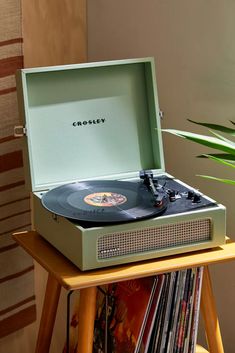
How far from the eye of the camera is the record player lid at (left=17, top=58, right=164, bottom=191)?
180 centimetres

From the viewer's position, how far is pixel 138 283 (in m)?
1.73

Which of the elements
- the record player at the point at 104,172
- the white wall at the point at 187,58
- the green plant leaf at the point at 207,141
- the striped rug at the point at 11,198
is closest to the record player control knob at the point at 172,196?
the record player at the point at 104,172

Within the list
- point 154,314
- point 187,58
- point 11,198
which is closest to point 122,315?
point 154,314

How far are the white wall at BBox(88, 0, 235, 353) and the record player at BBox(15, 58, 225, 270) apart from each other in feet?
0.56

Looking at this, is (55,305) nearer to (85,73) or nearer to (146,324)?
(146,324)

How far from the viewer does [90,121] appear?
1.88m

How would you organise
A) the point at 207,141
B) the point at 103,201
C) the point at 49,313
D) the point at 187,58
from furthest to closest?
the point at 187,58
the point at 49,313
the point at 103,201
the point at 207,141

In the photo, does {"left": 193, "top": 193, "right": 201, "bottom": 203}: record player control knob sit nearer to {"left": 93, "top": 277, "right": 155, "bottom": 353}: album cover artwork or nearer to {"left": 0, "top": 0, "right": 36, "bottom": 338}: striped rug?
{"left": 93, "top": 277, "right": 155, "bottom": 353}: album cover artwork

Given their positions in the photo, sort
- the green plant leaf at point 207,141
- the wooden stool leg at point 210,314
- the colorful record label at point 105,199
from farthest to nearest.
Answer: the wooden stool leg at point 210,314, the colorful record label at point 105,199, the green plant leaf at point 207,141

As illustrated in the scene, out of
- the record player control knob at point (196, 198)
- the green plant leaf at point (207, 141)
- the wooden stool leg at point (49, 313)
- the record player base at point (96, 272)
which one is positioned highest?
the green plant leaf at point (207, 141)

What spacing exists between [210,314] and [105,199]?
393 millimetres

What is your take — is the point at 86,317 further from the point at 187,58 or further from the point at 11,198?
the point at 187,58

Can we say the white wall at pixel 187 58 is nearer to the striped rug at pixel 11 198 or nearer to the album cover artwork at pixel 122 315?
the striped rug at pixel 11 198

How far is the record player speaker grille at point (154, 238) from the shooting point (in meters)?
1.59
